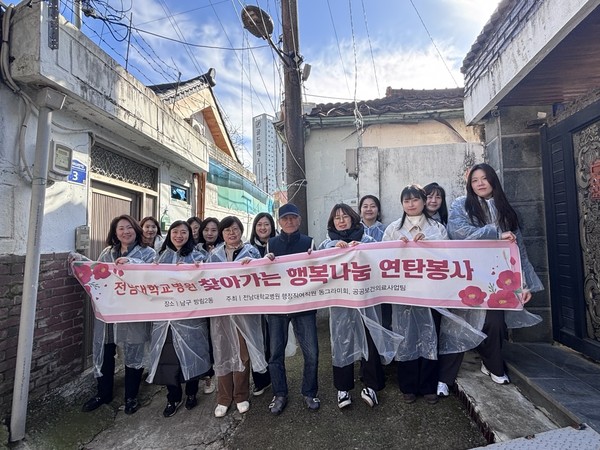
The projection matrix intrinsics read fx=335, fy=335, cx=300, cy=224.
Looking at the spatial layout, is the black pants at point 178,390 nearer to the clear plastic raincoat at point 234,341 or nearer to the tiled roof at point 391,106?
the clear plastic raincoat at point 234,341

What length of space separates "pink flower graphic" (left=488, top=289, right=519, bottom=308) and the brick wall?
13.2ft

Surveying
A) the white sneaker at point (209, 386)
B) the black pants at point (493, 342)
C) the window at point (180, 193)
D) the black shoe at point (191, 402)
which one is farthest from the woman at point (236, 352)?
the window at point (180, 193)

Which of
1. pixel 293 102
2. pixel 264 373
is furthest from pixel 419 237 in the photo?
pixel 293 102

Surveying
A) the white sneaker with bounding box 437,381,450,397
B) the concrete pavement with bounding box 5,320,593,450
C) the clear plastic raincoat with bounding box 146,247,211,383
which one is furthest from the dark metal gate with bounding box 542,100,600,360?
the clear plastic raincoat with bounding box 146,247,211,383

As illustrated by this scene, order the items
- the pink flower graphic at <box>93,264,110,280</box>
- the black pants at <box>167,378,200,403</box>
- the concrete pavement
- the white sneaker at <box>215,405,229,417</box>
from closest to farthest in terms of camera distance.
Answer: the concrete pavement → the white sneaker at <box>215,405,229,417</box> → the black pants at <box>167,378,200,403</box> → the pink flower graphic at <box>93,264,110,280</box>

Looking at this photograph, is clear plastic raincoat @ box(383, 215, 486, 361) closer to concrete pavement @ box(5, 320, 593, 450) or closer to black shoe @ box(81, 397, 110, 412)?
concrete pavement @ box(5, 320, 593, 450)

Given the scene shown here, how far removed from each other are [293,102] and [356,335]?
12.4 ft

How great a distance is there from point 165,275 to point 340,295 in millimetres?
1614

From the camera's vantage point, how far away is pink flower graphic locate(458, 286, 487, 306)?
277 cm

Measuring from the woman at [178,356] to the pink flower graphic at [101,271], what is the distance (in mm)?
488

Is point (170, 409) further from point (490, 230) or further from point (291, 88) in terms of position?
point (291, 88)

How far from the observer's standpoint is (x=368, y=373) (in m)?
2.90

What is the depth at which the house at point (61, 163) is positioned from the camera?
285 centimetres

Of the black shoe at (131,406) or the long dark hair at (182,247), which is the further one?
the long dark hair at (182,247)
